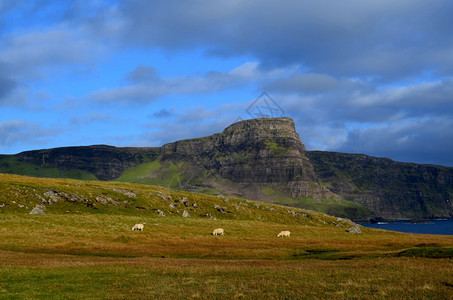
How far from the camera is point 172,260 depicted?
146 ft

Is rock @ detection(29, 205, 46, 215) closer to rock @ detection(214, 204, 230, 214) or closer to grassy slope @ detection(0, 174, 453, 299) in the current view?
grassy slope @ detection(0, 174, 453, 299)

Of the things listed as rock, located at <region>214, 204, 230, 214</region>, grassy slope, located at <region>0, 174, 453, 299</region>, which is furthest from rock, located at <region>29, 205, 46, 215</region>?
rock, located at <region>214, 204, 230, 214</region>

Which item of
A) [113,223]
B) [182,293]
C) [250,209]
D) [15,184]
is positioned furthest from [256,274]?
[250,209]

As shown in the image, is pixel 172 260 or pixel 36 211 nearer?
pixel 172 260

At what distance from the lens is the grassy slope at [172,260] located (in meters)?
24.7

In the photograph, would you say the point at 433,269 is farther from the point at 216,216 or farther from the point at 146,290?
the point at 216,216

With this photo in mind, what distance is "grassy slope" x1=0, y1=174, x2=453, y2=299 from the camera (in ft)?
81.1

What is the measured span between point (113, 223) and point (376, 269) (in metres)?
66.9

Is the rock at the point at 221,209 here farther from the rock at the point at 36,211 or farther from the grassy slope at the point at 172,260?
the rock at the point at 36,211

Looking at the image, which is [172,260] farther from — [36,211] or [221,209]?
[221,209]

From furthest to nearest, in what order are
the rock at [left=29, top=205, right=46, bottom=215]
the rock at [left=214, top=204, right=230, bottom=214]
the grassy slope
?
1. the rock at [left=214, top=204, right=230, bottom=214]
2. the rock at [left=29, top=205, right=46, bottom=215]
3. the grassy slope

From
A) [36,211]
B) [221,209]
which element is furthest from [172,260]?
[221,209]

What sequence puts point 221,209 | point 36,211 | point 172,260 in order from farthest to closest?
point 221,209
point 36,211
point 172,260

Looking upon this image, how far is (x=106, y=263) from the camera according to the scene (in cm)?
3872
